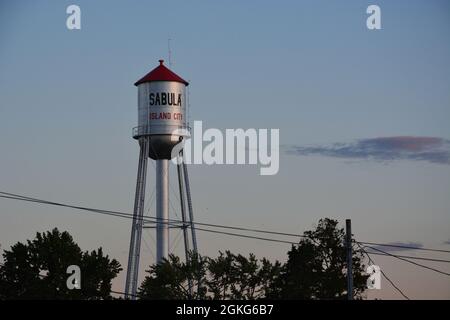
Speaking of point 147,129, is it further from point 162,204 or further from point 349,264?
point 349,264

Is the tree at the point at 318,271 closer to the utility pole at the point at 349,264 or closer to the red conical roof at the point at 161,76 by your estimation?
the red conical roof at the point at 161,76

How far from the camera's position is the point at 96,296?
274ft

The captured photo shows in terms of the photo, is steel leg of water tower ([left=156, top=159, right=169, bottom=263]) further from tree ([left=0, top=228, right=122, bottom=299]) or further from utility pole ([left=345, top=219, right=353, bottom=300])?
utility pole ([left=345, top=219, right=353, bottom=300])

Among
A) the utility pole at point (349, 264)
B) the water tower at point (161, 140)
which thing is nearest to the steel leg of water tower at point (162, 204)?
the water tower at point (161, 140)

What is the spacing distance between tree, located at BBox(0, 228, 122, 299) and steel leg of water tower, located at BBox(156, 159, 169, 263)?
7060 mm

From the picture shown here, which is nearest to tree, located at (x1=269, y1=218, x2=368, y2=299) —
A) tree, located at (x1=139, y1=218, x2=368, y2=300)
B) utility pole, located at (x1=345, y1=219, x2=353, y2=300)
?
tree, located at (x1=139, y1=218, x2=368, y2=300)

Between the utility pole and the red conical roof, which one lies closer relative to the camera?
the utility pole

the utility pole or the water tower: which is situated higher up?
the water tower

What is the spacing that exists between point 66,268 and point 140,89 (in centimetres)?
1374

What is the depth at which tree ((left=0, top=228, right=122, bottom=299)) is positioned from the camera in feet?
271

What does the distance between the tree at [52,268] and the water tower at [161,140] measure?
7.06m

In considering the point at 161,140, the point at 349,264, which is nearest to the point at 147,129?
the point at 161,140
